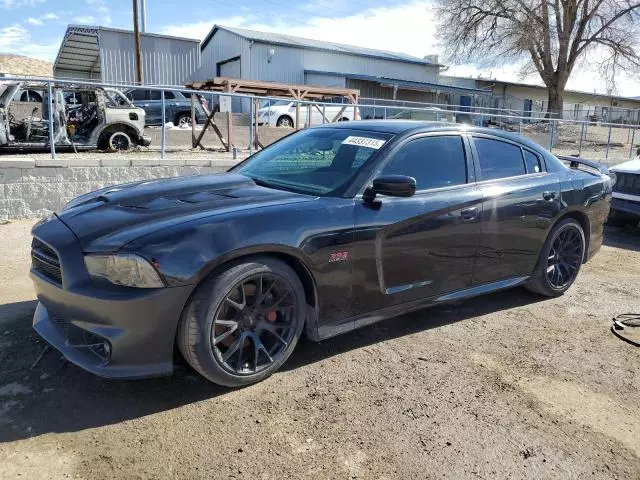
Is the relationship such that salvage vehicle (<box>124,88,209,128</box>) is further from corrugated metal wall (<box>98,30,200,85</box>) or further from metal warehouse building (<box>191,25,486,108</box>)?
metal warehouse building (<box>191,25,486,108</box>)

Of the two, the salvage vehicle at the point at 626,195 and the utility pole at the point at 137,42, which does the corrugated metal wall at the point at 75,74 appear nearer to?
the utility pole at the point at 137,42

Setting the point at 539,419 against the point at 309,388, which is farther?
the point at 309,388

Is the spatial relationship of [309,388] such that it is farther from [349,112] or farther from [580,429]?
[349,112]

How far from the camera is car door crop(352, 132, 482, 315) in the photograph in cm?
342

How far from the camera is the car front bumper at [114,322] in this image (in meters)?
2.69

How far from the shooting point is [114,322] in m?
2.69

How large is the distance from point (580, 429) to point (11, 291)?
440cm

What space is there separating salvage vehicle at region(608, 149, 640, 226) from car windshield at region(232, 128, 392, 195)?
5281 millimetres

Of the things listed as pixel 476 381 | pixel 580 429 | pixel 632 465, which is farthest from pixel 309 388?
pixel 632 465

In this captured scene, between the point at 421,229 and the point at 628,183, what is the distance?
5487 millimetres

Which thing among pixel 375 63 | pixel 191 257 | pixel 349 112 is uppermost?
pixel 375 63

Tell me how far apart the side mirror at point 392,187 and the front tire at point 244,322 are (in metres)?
0.77

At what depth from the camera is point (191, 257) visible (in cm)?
277

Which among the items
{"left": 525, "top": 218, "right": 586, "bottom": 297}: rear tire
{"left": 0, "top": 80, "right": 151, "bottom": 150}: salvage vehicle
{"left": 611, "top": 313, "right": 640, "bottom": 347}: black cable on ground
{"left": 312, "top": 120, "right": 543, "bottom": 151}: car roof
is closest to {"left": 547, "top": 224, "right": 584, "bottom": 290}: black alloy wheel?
{"left": 525, "top": 218, "right": 586, "bottom": 297}: rear tire
